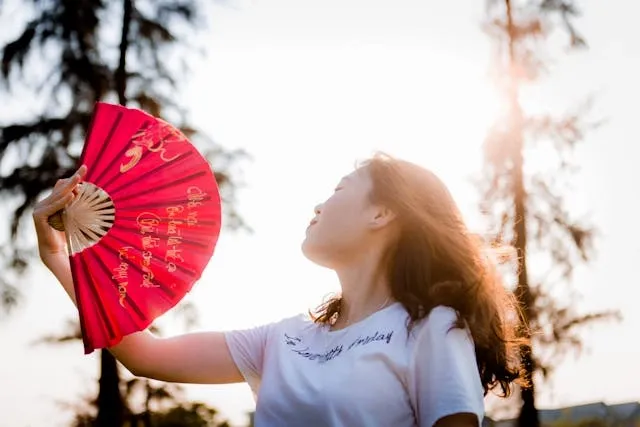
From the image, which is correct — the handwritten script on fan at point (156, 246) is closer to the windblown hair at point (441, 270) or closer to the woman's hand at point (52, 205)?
the woman's hand at point (52, 205)

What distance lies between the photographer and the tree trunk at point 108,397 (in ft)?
30.9

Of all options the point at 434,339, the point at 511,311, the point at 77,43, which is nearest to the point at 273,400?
the point at 434,339

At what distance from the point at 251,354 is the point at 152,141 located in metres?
0.74

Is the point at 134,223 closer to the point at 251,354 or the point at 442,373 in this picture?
the point at 251,354

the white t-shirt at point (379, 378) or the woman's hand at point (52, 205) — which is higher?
the woman's hand at point (52, 205)

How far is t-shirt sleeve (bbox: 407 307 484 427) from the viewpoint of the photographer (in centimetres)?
203

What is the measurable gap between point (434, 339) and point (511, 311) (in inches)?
21.1

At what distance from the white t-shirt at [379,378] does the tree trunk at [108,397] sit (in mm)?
7437

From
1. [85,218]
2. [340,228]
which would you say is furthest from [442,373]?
[85,218]

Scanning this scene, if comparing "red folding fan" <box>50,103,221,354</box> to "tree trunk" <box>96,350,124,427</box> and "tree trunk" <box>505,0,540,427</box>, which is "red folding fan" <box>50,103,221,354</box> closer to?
"tree trunk" <box>96,350,124,427</box>

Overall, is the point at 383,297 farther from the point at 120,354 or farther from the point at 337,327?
the point at 120,354

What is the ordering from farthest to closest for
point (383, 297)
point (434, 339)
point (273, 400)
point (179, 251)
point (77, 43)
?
point (77, 43), point (179, 251), point (383, 297), point (273, 400), point (434, 339)

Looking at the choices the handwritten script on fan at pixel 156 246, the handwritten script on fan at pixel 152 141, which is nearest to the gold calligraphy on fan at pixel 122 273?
the handwritten script on fan at pixel 156 246

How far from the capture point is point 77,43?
1012 centimetres
